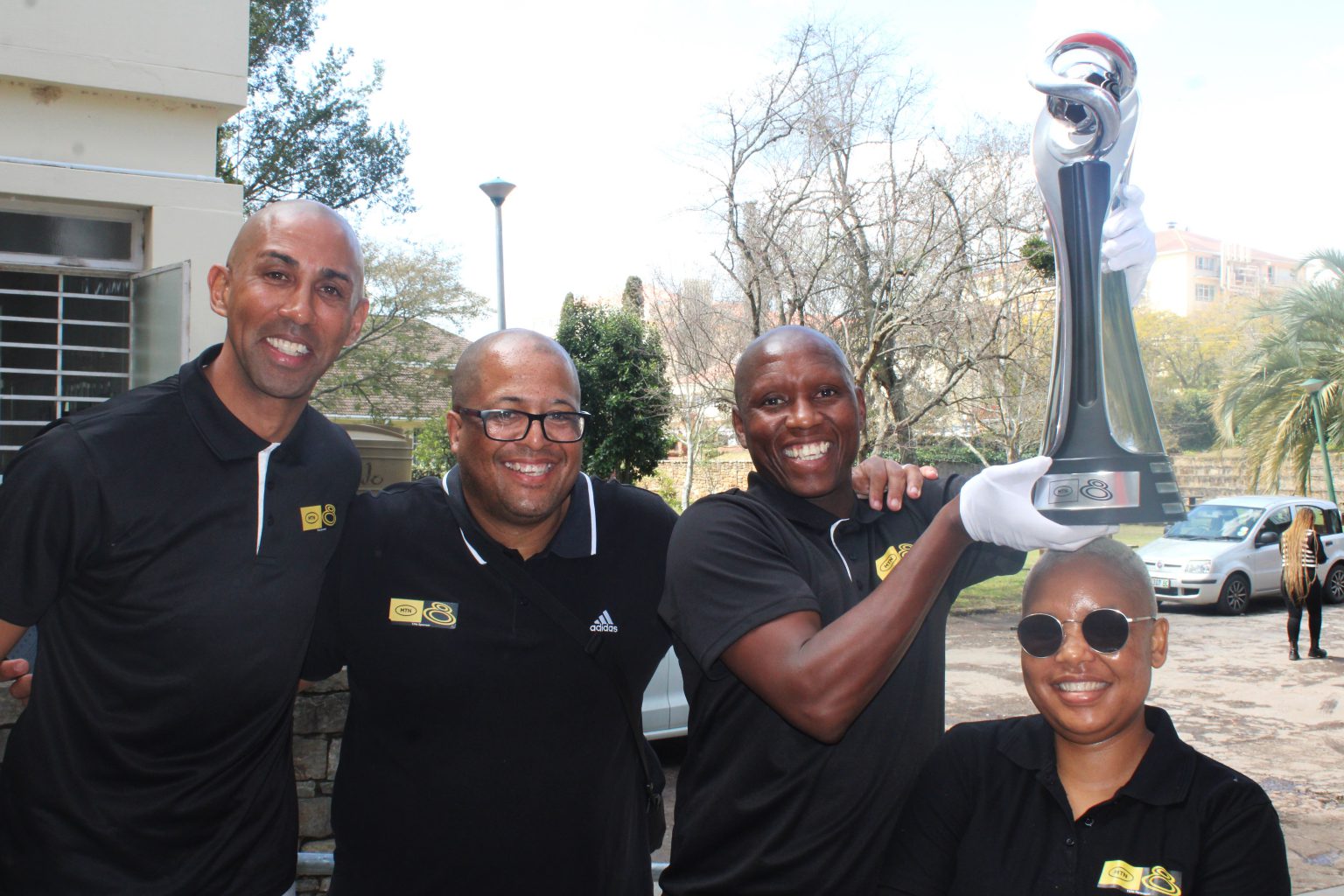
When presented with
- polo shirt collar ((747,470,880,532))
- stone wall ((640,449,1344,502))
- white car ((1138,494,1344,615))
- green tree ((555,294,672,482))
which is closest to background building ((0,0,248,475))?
polo shirt collar ((747,470,880,532))

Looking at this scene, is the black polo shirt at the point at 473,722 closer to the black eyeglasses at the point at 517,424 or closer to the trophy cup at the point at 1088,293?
the black eyeglasses at the point at 517,424

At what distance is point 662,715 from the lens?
6438mm

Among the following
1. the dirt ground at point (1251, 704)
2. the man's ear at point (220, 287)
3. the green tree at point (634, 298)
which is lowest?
the dirt ground at point (1251, 704)

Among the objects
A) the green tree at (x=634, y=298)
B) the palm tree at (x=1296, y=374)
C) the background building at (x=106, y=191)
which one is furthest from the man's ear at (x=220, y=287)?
the green tree at (x=634, y=298)

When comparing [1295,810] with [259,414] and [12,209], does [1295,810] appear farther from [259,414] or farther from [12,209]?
[12,209]

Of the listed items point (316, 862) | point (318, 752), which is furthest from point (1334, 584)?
point (316, 862)

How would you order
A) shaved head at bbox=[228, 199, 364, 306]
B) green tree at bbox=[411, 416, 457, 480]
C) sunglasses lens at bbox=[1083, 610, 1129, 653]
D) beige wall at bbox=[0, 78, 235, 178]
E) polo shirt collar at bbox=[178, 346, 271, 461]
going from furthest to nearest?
green tree at bbox=[411, 416, 457, 480], beige wall at bbox=[0, 78, 235, 178], shaved head at bbox=[228, 199, 364, 306], polo shirt collar at bbox=[178, 346, 271, 461], sunglasses lens at bbox=[1083, 610, 1129, 653]

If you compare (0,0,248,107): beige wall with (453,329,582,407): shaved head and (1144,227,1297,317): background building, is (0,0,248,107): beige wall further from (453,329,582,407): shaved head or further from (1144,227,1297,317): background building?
(1144,227,1297,317): background building

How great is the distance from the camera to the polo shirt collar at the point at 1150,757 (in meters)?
1.76

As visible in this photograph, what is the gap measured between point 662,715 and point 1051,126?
5.22 m

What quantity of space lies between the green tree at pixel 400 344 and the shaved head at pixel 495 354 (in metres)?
19.9

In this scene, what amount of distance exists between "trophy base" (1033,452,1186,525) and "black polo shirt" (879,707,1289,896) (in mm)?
488

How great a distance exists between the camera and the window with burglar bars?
595 cm

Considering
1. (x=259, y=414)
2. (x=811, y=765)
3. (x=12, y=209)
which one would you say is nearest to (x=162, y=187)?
(x=12, y=209)
